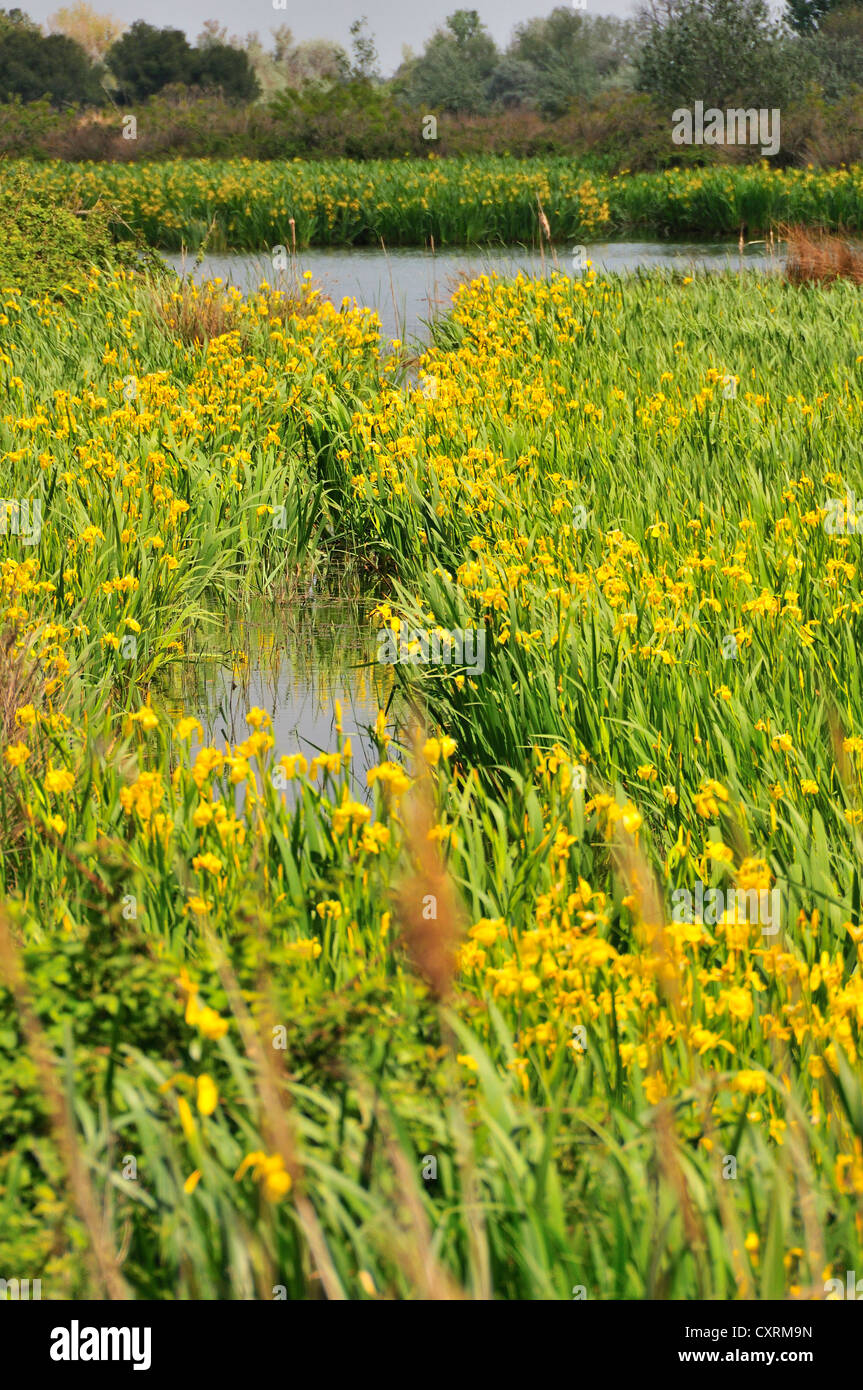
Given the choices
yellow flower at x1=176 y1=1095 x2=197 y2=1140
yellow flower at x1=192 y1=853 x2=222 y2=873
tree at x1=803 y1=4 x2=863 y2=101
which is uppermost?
tree at x1=803 y1=4 x2=863 y2=101

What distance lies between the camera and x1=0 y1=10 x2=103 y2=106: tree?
5638 centimetres

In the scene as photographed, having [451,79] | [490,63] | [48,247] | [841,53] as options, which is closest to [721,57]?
[841,53]

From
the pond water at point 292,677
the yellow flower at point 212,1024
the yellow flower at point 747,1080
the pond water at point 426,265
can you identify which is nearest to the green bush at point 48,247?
the pond water at point 426,265

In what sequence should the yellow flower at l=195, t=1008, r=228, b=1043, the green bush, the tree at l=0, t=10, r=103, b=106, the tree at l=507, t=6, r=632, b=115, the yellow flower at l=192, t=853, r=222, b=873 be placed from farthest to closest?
the tree at l=0, t=10, r=103, b=106 < the tree at l=507, t=6, r=632, b=115 < the green bush < the yellow flower at l=192, t=853, r=222, b=873 < the yellow flower at l=195, t=1008, r=228, b=1043

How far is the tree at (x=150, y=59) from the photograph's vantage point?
190 ft

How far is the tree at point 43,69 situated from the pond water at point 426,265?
40.7 metres

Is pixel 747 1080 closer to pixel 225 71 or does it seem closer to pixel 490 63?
pixel 225 71

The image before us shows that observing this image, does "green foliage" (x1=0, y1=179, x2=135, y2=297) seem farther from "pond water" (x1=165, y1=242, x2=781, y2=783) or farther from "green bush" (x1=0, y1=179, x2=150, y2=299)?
"pond water" (x1=165, y1=242, x2=781, y2=783)

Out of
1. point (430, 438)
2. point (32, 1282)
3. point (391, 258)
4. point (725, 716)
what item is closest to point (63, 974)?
point (32, 1282)

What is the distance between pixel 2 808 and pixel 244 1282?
206 centimetres

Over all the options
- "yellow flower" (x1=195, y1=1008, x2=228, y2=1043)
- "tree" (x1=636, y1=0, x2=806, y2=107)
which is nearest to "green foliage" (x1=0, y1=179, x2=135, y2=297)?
"yellow flower" (x1=195, y1=1008, x2=228, y2=1043)

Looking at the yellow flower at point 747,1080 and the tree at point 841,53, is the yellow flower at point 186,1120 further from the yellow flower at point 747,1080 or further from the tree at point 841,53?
the tree at point 841,53

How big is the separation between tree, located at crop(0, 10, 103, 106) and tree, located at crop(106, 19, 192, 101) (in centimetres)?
145
